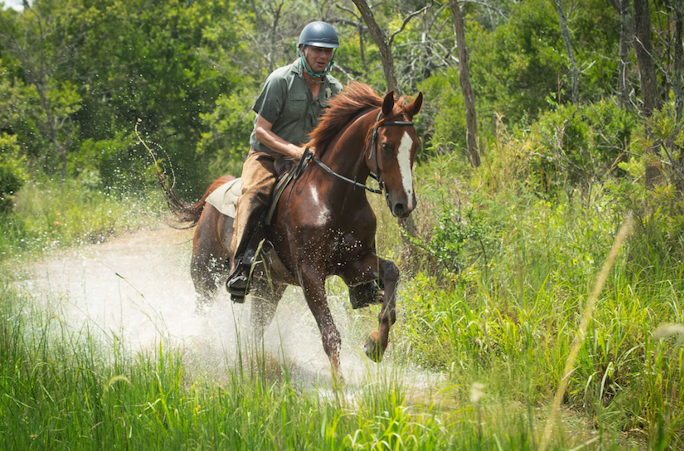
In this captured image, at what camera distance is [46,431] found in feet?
12.0

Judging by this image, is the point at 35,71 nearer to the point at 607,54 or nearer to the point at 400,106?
the point at 607,54

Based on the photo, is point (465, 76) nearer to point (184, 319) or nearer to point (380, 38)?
point (380, 38)

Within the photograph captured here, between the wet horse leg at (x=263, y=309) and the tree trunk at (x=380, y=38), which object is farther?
the tree trunk at (x=380, y=38)

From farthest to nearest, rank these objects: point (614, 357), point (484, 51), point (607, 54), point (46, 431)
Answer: point (484, 51) < point (607, 54) < point (614, 357) < point (46, 431)

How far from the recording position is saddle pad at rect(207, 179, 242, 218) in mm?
6270

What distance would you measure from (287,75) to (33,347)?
9.13ft

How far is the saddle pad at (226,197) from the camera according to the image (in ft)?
20.6

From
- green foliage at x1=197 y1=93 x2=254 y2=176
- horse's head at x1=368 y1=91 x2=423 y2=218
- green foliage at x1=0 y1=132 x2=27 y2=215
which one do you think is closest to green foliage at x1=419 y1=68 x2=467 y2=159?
green foliage at x1=197 y1=93 x2=254 y2=176

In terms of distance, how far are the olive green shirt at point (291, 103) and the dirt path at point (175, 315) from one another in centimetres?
161

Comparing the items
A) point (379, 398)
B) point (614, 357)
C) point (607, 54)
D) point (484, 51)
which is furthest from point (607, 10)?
point (379, 398)

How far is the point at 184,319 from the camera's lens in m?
7.23

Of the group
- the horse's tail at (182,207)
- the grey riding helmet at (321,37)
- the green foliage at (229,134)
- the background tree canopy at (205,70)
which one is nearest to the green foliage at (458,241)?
the grey riding helmet at (321,37)

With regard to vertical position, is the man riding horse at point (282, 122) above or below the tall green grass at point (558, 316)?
above

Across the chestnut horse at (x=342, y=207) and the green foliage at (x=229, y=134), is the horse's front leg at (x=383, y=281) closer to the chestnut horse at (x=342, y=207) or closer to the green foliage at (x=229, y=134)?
the chestnut horse at (x=342, y=207)
